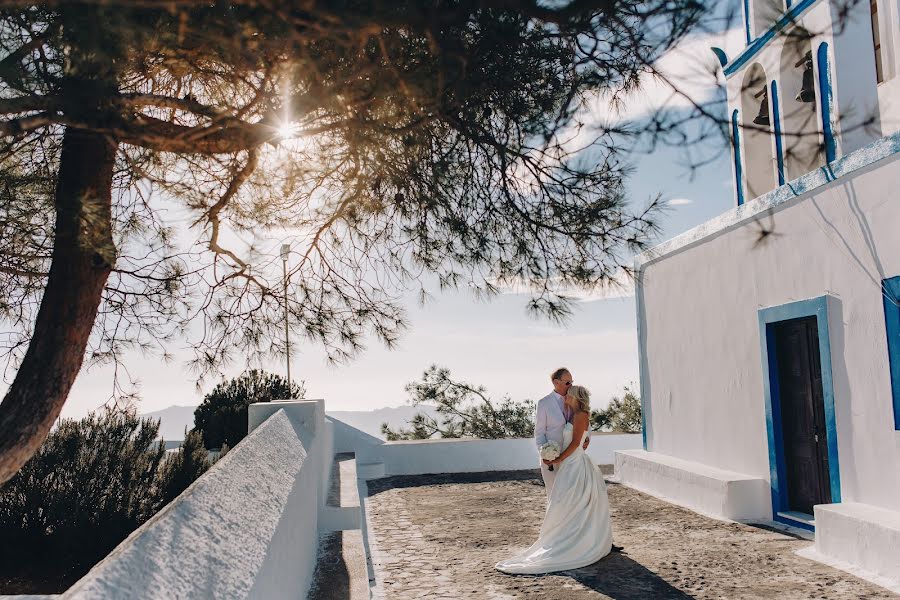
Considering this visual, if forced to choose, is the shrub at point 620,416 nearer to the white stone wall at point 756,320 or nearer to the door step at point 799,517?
the white stone wall at point 756,320

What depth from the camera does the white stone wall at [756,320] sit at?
595cm

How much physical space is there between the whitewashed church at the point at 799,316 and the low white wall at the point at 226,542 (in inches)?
146

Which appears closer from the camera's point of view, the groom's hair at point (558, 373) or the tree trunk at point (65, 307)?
the tree trunk at point (65, 307)

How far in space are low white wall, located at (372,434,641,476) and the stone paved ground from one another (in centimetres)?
364

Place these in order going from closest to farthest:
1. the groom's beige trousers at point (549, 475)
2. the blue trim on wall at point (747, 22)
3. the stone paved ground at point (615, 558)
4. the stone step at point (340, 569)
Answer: the stone step at point (340, 569)
the stone paved ground at point (615, 558)
the groom's beige trousers at point (549, 475)
the blue trim on wall at point (747, 22)

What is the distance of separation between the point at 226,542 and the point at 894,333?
5.60 metres

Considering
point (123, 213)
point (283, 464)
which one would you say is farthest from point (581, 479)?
point (123, 213)

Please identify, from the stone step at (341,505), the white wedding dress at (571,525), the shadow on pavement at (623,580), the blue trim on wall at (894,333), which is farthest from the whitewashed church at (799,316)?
the stone step at (341,505)

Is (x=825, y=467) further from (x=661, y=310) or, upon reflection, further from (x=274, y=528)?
(x=274, y=528)

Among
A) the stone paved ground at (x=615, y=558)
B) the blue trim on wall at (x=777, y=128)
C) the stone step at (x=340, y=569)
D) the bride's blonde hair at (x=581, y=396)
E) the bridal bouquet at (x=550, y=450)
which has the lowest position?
the stone paved ground at (x=615, y=558)

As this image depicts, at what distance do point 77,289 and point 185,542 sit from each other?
11.1 feet

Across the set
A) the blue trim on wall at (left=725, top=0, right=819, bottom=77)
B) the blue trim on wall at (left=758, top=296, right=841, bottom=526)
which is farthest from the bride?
the blue trim on wall at (left=725, top=0, right=819, bottom=77)

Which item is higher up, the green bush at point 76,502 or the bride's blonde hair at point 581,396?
the bride's blonde hair at point 581,396

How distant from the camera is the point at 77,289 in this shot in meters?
4.70
